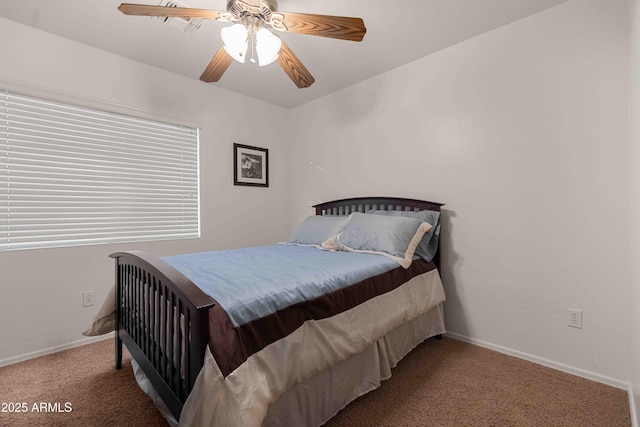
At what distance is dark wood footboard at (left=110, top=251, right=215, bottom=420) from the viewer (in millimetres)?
1111

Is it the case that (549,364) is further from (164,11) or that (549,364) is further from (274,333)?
(164,11)

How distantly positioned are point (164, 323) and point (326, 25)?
1.72 metres

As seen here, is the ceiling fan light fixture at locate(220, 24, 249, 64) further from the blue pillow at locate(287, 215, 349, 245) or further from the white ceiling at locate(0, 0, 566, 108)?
the blue pillow at locate(287, 215, 349, 245)

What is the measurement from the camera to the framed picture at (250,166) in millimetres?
3434

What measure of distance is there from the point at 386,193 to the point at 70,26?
2895mm

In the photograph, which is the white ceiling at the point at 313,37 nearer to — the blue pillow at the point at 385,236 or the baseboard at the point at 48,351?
the blue pillow at the point at 385,236

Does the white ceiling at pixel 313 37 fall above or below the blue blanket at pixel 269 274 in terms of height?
above

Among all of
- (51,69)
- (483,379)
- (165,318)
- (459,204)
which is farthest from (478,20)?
(51,69)

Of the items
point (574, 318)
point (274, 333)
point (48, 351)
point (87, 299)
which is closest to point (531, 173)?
point (574, 318)

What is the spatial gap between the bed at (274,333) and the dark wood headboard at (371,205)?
30 centimetres

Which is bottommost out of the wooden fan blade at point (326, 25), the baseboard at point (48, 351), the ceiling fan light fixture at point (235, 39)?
the baseboard at point (48, 351)

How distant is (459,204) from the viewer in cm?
249

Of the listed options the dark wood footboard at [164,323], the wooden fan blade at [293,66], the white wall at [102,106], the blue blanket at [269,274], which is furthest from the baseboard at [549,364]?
the white wall at [102,106]

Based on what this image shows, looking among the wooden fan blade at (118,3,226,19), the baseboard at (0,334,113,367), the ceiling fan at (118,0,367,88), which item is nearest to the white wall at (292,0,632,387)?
the ceiling fan at (118,0,367,88)
